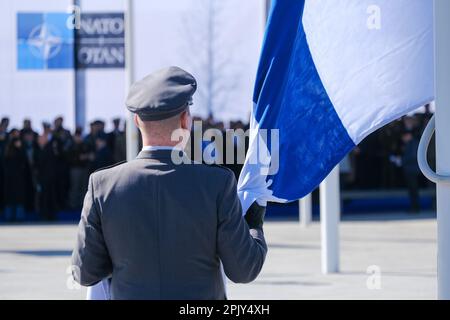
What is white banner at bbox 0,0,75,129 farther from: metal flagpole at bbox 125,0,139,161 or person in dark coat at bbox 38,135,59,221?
metal flagpole at bbox 125,0,139,161

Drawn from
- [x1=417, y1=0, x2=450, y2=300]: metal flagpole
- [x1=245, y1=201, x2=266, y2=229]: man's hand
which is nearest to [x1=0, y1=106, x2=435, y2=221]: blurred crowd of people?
[x1=417, y1=0, x2=450, y2=300]: metal flagpole

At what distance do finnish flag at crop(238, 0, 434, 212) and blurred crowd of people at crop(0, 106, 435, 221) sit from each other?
496 inches

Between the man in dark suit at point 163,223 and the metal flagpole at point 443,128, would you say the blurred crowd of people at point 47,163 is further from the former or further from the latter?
the man in dark suit at point 163,223

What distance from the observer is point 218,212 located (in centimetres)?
352

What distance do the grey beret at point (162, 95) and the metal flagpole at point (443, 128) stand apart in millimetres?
1042

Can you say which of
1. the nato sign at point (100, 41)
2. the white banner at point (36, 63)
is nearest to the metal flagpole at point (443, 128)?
the nato sign at point (100, 41)

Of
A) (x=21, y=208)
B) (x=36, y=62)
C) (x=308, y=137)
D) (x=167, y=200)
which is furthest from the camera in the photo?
(x=36, y=62)

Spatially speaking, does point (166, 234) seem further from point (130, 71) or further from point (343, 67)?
point (130, 71)

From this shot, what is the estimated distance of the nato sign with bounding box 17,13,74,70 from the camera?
19.6m

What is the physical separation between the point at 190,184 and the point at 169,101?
29 centimetres

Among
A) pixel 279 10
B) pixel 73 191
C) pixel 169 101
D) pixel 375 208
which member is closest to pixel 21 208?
pixel 73 191

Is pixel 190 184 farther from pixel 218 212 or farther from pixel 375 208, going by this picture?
pixel 375 208

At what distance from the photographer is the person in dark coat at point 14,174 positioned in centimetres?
1811

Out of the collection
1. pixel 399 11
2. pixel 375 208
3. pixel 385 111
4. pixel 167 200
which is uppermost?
pixel 399 11
